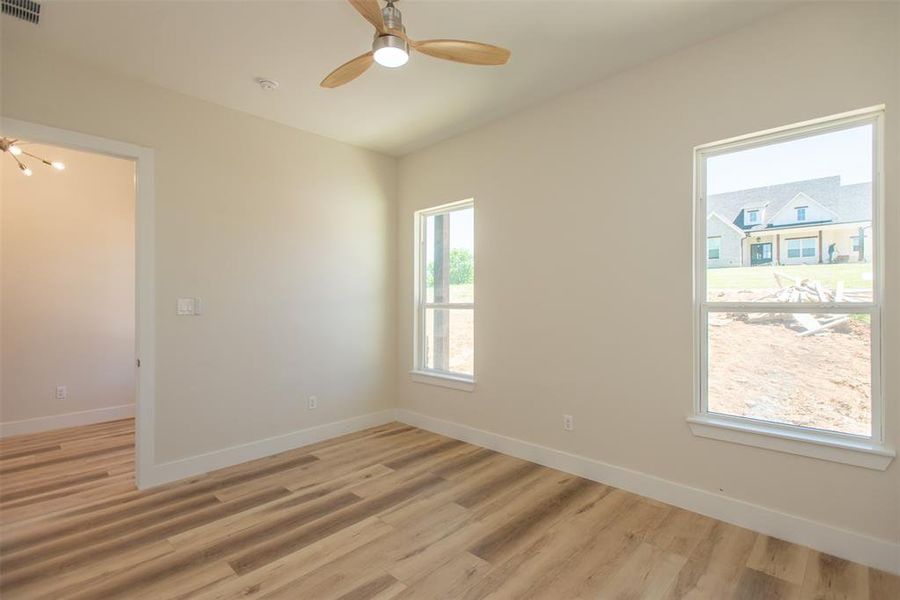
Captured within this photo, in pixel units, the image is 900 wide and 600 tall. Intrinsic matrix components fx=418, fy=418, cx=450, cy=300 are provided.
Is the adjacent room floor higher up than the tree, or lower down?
lower down

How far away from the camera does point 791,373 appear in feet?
7.87

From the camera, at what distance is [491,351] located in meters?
3.82

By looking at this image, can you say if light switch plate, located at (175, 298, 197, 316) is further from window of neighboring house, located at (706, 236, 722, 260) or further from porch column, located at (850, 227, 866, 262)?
porch column, located at (850, 227, 866, 262)

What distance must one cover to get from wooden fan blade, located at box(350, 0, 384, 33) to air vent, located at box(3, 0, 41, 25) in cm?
190

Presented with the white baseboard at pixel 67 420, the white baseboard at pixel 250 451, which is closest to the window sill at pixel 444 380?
the white baseboard at pixel 250 451

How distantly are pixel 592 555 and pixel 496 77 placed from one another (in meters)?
3.08

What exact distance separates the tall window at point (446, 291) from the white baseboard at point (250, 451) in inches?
32.9

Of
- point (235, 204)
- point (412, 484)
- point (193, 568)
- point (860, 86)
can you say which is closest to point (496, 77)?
point (860, 86)

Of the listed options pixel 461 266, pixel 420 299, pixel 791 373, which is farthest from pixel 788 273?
pixel 420 299

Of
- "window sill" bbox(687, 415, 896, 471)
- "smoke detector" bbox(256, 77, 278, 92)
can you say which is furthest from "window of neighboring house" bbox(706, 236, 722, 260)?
"smoke detector" bbox(256, 77, 278, 92)

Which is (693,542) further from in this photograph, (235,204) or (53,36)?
(53,36)

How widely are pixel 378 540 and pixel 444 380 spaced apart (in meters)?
1.99

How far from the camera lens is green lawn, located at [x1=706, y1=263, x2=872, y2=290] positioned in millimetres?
2215

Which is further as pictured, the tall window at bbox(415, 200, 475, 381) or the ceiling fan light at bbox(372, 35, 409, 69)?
the tall window at bbox(415, 200, 475, 381)
